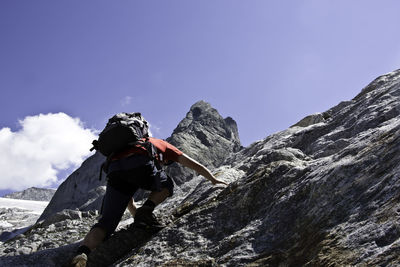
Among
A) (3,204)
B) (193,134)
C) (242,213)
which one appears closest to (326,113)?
(242,213)

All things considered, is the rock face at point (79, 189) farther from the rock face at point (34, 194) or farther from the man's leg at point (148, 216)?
the rock face at point (34, 194)

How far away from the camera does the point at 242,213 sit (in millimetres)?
6133

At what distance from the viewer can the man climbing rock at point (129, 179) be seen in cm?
632

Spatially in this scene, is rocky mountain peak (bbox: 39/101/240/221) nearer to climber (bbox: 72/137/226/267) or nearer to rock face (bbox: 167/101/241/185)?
rock face (bbox: 167/101/241/185)

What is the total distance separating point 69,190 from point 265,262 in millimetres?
47563

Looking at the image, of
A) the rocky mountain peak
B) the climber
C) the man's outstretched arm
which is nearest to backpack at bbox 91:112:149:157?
the climber

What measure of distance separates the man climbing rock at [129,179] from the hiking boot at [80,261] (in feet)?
0.69

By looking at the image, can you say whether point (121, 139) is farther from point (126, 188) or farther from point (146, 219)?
point (146, 219)

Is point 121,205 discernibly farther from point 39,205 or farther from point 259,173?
point 39,205

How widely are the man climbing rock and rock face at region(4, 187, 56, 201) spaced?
142m

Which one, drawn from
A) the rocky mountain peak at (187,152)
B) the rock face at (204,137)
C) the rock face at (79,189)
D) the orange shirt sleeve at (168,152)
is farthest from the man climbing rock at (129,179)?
the rock face at (204,137)

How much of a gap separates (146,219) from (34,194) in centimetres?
14888

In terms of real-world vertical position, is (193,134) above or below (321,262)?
above

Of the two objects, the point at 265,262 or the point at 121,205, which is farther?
the point at 121,205
